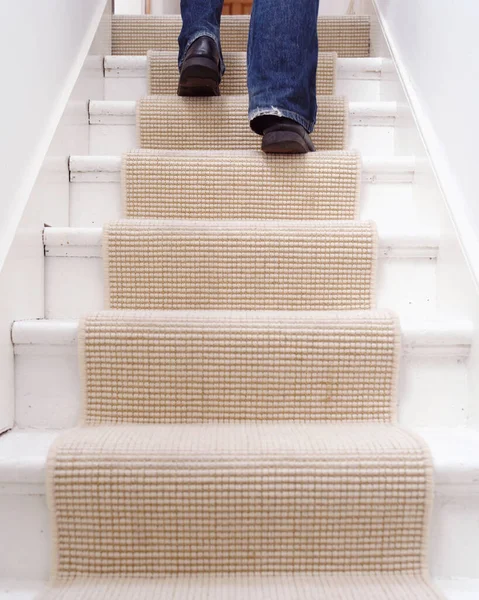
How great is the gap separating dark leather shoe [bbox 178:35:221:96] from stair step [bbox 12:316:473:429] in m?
0.67

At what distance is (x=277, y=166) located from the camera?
100 centimetres

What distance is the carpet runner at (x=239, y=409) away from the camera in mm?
607

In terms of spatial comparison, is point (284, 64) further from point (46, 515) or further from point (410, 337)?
point (46, 515)

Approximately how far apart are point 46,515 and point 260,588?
27 cm

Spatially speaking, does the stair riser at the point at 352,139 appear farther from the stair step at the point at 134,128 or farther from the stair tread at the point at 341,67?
the stair tread at the point at 341,67

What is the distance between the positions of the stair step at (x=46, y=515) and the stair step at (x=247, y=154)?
0.53 meters

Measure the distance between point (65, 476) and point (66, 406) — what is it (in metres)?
0.15

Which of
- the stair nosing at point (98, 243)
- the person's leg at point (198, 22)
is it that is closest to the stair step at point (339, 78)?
the person's leg at point (198, 22)

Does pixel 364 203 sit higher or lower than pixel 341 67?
lower

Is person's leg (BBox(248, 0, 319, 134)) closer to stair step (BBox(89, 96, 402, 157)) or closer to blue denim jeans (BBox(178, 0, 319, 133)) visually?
blue denim jeans (BBox(178, 0, 319, 133))

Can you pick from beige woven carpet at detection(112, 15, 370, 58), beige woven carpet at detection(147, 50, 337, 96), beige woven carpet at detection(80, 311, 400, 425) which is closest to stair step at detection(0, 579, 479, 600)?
beige woven carpet at detection(80, 311, 400, 425)

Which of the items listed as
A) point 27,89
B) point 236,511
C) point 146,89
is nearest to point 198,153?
point 27,89

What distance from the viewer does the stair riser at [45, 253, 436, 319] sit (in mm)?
865

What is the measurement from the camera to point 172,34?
154 cm
